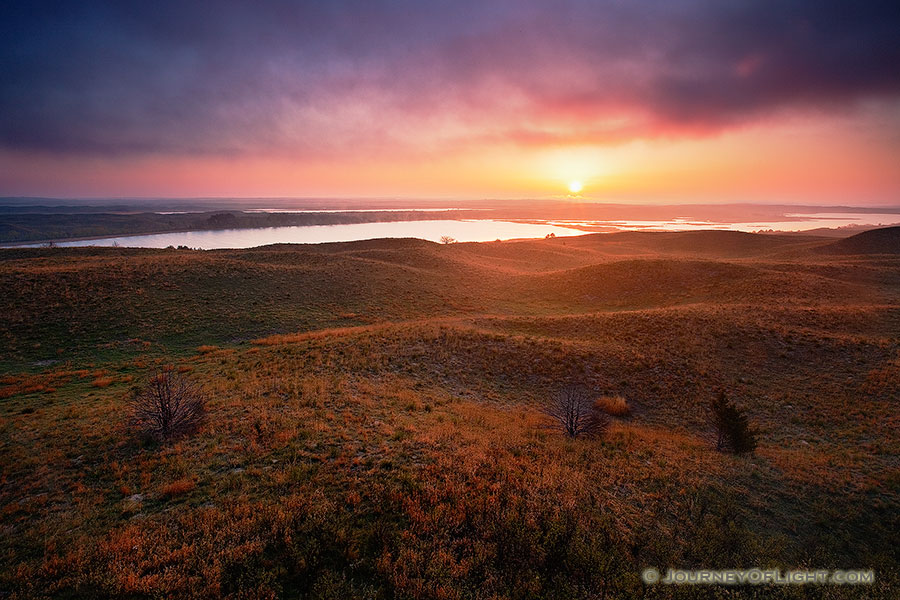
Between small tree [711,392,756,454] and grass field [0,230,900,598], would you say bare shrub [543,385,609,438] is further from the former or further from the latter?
small tree [711,392,756,454]

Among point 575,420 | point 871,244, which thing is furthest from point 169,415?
point 871,244

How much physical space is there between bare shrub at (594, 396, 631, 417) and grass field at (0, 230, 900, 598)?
94cm

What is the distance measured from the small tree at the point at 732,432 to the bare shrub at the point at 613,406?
3693 millimetres

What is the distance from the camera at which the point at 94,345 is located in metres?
22.2

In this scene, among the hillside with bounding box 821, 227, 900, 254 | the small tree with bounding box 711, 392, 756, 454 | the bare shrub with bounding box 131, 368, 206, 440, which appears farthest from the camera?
the hillside with bounding box 821, 227, 900, 254

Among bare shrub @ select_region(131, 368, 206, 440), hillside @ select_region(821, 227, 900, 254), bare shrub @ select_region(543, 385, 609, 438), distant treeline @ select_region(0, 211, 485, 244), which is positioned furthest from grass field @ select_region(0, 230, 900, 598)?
distant treeline @ select_region(0, 211, 485, 244)

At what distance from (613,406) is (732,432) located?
14.8ft

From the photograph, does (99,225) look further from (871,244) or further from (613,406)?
(871,244)

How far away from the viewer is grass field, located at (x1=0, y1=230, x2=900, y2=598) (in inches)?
231

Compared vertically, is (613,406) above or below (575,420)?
below

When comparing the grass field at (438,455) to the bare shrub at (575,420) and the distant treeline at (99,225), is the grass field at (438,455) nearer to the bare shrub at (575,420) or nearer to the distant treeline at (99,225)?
the bare shrub at (575,420)

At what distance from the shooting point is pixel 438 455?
31.4ft

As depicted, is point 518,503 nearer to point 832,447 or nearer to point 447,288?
point 832,447

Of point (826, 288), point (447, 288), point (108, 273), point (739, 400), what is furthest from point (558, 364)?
point (108, 273)
